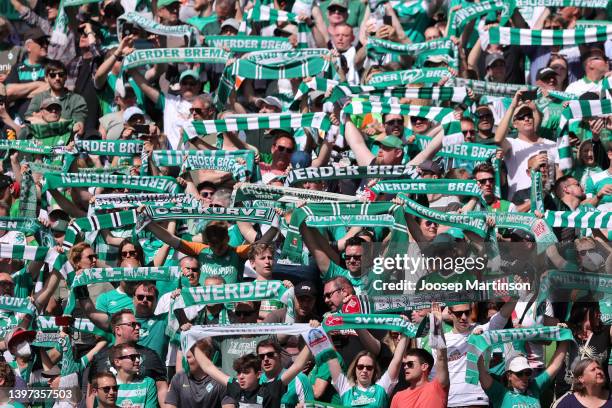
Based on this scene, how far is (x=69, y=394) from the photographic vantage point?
16.2 meters

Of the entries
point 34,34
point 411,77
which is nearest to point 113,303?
point 411,77

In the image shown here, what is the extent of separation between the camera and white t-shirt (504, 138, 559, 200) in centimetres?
1934

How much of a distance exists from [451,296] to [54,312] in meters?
3.95

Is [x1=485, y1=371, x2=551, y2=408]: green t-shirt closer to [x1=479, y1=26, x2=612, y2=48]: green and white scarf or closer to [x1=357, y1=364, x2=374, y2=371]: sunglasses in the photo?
[x1=357, y1=364, x2=374, y2=371]: sunglasses

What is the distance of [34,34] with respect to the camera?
76.2 ft

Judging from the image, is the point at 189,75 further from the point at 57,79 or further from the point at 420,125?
the point at 420,125

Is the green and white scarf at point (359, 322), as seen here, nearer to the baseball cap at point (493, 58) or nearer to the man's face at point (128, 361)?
the man's face at point (128, 361)

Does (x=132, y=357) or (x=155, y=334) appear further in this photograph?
(x=155, y=334)

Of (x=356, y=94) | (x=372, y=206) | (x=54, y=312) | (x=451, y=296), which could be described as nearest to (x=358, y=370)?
(x=451, y=296)

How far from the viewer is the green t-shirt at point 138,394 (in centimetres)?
1614

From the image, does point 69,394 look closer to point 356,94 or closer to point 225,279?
point 225,279

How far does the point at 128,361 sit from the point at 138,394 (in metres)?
0.29

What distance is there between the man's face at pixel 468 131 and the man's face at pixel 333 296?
330 centimetres

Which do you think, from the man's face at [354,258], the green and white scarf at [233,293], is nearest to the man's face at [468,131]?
the man's face at [354,258]
